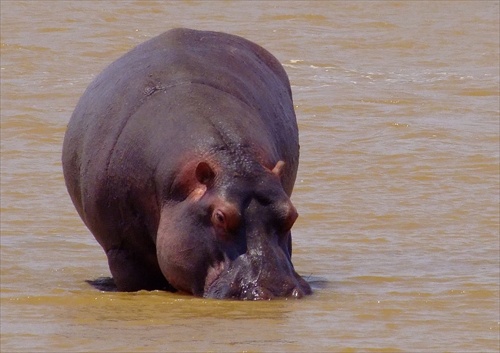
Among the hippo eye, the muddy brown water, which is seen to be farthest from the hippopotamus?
the muddy brown water

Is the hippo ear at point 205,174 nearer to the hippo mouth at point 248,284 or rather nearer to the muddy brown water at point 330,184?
the hippo mouth at point 248,284

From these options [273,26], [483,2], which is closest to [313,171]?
[273,26]

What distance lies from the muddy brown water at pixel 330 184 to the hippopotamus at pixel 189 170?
0.21 metres

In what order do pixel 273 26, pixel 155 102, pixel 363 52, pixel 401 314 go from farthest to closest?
pixel 273 26
pixel 363 52
pixel 155 102
pixel 401 314

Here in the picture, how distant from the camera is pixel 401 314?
7.26 metres

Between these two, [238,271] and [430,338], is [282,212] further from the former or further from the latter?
[430,338]

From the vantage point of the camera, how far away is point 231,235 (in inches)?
302

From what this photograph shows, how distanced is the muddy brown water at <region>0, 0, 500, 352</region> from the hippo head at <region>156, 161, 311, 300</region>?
14 centimetres

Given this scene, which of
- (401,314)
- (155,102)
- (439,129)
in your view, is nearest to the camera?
(401,314)

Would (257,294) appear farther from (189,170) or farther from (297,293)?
(189,170)

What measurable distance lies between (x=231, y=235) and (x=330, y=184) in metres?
4.86

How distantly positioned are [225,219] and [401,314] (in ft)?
3.41

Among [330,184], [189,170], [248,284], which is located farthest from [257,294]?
[330,184]

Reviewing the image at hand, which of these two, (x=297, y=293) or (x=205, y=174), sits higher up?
(x=205, y=174)
